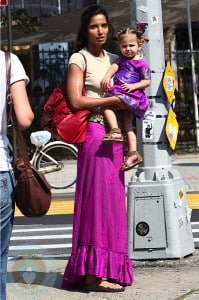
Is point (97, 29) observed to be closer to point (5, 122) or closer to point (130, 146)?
Result: point (130, 146)

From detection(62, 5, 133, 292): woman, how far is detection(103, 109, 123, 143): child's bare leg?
0.07 m

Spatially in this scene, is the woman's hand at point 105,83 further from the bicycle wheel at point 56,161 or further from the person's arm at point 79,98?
the bicycle wheel at point 56,161

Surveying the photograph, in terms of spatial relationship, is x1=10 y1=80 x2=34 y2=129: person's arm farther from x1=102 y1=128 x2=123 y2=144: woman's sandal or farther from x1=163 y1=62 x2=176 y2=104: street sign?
x1=163 y1=62 x2=176 y2=104: street sign

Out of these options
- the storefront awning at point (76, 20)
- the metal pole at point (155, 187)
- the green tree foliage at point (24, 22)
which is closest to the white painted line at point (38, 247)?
the metal pole at point (155, 187)

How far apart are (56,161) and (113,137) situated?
8002 mm

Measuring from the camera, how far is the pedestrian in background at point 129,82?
16.9ft

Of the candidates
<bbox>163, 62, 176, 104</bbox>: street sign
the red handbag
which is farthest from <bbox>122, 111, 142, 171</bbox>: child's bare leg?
<bbox>163, 62, 176, 104</bbox>: street sign

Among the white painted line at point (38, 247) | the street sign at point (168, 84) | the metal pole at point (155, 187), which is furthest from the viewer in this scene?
the white painted line at point (38, 247)

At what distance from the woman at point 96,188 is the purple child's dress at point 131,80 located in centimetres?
7

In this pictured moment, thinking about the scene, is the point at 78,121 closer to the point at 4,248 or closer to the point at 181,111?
the point at 4,248

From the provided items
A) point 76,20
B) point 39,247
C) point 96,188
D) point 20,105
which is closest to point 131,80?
point 96,188

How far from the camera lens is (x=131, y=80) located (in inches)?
206

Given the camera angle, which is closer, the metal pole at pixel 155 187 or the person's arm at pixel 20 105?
the person's arm at pixel 20 105

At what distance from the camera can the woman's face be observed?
5.21 m
